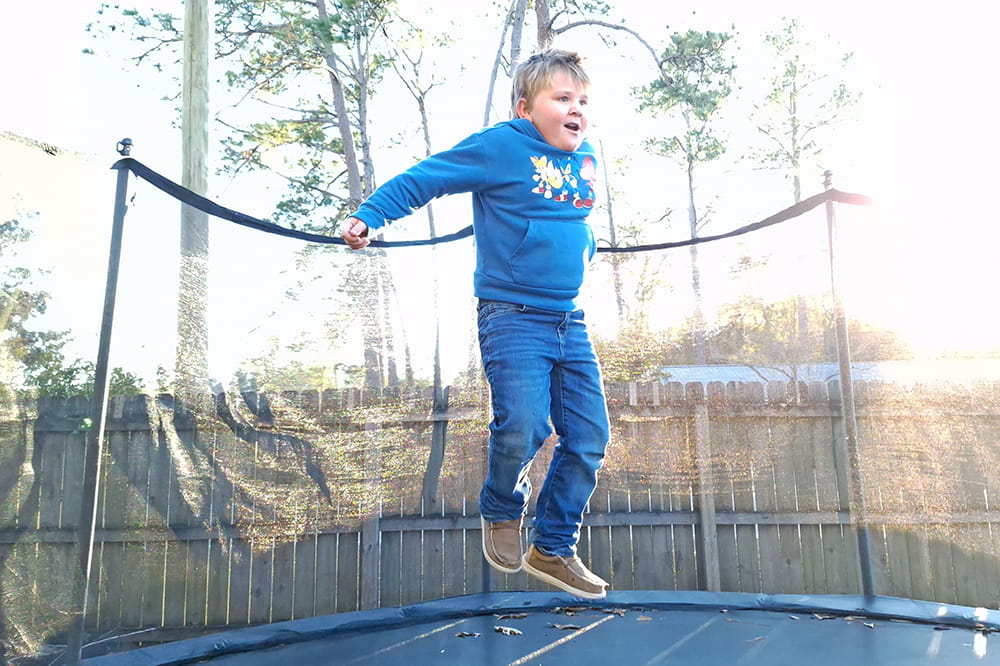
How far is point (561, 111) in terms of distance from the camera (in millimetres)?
1477

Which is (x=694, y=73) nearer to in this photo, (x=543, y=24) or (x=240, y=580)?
(x=543, y=24)

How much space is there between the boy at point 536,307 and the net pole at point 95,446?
73cm

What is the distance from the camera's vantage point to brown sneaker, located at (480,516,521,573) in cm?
146

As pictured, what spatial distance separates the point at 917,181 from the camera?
92.5 inches

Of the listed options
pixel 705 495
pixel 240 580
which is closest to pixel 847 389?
pixel 705 495

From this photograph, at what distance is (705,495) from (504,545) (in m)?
1.43

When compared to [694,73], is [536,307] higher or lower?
lower

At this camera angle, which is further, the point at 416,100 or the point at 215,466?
the point at 416,100

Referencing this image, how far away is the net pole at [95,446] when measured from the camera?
1.47 meters

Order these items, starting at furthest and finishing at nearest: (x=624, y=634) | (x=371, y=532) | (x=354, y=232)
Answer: (x=371, y=532), (x=624, y=634), (x=354, y=232)

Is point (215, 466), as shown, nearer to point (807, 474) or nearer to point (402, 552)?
point (402, 552)

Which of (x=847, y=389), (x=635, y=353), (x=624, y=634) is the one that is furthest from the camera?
(x=635, y=353)

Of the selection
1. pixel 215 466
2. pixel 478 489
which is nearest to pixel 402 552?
pixel 478 489

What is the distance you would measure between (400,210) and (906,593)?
2.10 meters
